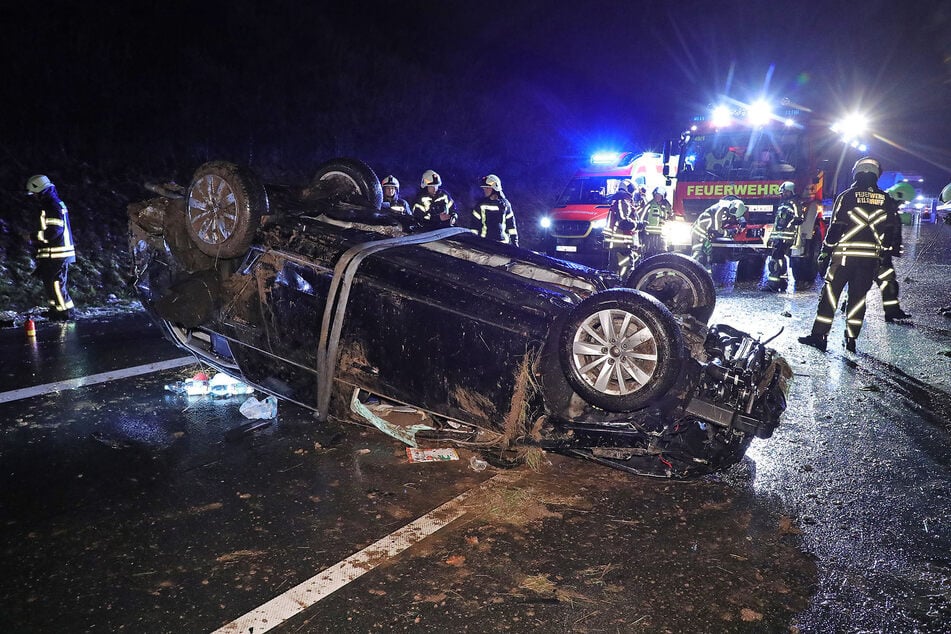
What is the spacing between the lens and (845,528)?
3.10 m

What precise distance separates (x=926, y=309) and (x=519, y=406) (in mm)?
8250

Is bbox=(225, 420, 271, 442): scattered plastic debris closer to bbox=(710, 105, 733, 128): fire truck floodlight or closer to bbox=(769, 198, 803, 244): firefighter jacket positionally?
bbox=(769, 198, 803, 244): firefighter jacket

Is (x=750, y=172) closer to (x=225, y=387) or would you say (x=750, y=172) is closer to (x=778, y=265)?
(x=778, y=265)

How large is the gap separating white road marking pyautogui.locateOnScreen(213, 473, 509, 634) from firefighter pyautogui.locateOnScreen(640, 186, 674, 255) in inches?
379

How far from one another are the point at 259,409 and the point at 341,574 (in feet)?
7.10

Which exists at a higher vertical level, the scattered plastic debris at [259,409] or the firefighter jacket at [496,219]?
the firefighter jacket at [496,219]

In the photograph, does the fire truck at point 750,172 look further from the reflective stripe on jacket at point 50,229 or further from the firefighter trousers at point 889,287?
the reflective stripe on jacket at point 50,229

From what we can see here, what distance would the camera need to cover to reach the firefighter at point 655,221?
11.9 metres

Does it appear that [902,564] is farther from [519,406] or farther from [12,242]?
[12,242]

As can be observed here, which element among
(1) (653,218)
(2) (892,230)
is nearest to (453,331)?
(2) (892,230)

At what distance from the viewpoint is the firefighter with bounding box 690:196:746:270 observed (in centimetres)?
1173

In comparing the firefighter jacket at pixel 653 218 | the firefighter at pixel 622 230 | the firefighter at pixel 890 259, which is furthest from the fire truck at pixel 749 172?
the firefighter at pixel 890 259

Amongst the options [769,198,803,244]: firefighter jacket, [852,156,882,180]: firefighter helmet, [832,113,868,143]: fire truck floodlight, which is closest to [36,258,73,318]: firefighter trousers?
[852,156,882,180]: firefighter helmet

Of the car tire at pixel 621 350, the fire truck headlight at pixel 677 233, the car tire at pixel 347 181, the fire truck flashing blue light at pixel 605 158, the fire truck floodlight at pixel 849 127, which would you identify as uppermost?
the fire truck floodlight at pixel 849 127
